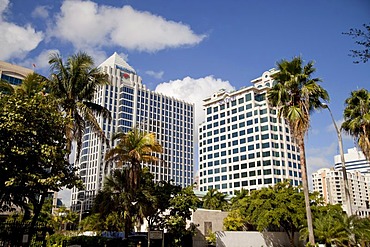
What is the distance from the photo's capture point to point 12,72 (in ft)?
238

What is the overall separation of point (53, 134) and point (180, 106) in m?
128

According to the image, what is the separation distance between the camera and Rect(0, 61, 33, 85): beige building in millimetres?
70988

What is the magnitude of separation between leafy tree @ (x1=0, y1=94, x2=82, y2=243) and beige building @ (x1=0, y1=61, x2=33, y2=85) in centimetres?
5878

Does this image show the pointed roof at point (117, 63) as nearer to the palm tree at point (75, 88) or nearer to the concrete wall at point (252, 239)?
the concrete wall at point (252, 239)

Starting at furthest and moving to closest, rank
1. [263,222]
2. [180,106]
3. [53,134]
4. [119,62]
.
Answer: [180,106] → [119,62] → [263,222] → [53,134]

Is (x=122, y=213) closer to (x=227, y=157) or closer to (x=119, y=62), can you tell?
(x=227, y=157)

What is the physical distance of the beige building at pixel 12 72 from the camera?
71.0m

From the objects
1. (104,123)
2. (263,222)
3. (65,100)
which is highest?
(104,123)

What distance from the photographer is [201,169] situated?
122562 millimetres

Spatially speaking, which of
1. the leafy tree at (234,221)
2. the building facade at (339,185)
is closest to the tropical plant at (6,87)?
the leafy tree at (234,221)

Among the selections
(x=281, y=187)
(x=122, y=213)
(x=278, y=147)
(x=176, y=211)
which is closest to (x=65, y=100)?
(x=122, y=213)

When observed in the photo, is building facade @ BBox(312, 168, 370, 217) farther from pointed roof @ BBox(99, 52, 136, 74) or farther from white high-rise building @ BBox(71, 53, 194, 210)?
pointed roof @ BBox(99, 52, 136, 74)

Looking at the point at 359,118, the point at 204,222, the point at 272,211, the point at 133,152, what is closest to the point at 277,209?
the point at 272,211

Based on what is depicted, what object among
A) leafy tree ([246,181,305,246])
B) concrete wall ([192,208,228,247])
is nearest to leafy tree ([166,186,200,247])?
concrete wall ([192,208,228,247])
